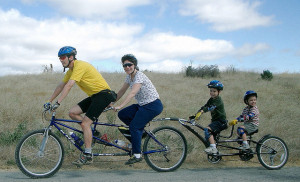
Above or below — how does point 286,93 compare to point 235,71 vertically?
below

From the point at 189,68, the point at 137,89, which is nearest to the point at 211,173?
the point at 137,89

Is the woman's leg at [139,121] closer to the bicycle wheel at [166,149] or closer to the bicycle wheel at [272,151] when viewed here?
the bicycle wheel at [166,149]

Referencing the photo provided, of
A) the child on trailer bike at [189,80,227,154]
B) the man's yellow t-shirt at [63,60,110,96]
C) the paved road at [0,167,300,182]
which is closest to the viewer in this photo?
the paved road at [0,167,300,182]

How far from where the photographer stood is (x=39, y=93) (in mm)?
14500

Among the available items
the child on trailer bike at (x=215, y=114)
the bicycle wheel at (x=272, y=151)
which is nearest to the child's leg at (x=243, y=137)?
the bicycle wheel at (x=272, y=151)

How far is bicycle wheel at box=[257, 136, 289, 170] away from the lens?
248 inches

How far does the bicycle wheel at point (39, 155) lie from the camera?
5.18 meters

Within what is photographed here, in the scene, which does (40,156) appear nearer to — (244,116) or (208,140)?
(208,140)

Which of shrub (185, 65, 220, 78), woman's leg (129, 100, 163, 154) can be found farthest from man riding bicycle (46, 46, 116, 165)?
shrub (185, 65, 220, 78)

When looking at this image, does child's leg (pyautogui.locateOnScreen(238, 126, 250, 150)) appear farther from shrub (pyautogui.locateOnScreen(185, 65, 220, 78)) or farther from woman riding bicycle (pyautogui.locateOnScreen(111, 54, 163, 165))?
shrub (pyautogui.locateOnScreen(185, 65, 220, 78))

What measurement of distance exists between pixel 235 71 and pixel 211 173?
21.9 metres

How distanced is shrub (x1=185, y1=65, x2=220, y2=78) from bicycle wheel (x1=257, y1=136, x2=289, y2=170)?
1689 centimetres

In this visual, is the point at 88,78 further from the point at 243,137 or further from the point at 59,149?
the point at 243,137

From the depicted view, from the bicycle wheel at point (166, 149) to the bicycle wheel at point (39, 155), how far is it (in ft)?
5.24
